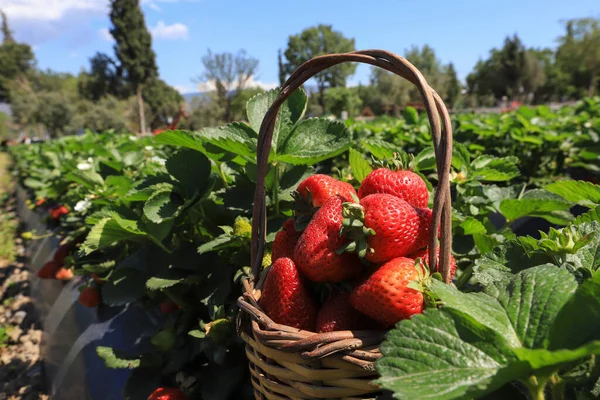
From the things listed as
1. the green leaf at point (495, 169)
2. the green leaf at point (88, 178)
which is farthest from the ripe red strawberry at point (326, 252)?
the green leaf at point (88, 178)

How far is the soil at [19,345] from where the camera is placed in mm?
3103

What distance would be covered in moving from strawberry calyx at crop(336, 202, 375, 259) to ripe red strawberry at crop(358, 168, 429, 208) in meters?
0.14

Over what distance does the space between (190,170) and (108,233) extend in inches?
13.2

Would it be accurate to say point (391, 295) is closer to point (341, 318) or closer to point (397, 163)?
point (341, 318)

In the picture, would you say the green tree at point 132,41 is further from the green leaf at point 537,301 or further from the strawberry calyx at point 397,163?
the green leaf at point 537,301

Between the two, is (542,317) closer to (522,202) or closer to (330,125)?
(522,202)

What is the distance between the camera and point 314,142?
4.47 ft

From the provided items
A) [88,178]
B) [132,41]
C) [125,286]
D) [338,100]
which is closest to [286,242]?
[125,286]

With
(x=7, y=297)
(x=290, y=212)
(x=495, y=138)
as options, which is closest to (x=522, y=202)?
(x=290, y=212)

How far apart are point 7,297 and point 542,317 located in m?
5.55

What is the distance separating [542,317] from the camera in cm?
61

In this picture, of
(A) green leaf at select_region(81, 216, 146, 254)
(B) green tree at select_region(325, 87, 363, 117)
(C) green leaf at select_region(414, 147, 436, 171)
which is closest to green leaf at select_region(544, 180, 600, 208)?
(C) green leaf at select_region(414, 147, 436, 171)

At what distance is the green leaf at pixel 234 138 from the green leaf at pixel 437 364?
754 mm

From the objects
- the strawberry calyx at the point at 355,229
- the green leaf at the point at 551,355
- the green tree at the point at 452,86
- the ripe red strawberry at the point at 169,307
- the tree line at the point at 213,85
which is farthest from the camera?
the green tree at the point at 452,86
